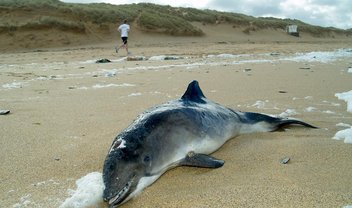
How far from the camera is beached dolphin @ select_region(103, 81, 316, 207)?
6.28 feet

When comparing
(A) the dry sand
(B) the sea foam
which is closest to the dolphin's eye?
(A) the dry sand

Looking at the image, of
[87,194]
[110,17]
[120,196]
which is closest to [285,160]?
[120,196]

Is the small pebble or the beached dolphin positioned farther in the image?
the small pebble

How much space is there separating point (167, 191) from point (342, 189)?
0.88 metres

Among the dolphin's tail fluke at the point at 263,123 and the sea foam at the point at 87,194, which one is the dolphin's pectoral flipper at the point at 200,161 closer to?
the sea foam at the point at 87,194

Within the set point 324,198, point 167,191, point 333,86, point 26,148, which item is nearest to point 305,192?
point 324,198

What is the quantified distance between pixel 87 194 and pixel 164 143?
523mm

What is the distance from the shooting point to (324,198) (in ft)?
5.78

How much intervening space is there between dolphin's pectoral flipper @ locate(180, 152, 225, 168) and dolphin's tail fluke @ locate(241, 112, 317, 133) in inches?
32.9

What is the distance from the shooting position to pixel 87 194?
1.90 metres

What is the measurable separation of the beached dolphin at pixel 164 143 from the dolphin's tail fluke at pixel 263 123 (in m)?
0.18

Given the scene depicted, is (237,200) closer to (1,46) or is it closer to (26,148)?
(26,148)

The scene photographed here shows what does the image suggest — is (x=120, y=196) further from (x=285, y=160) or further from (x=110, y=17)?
(x=110, y=17)

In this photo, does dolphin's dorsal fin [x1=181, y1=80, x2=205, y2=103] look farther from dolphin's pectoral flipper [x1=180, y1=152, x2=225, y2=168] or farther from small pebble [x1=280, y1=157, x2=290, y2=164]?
small pebble [x1=280, y1=157, x2=290, y2=164]
